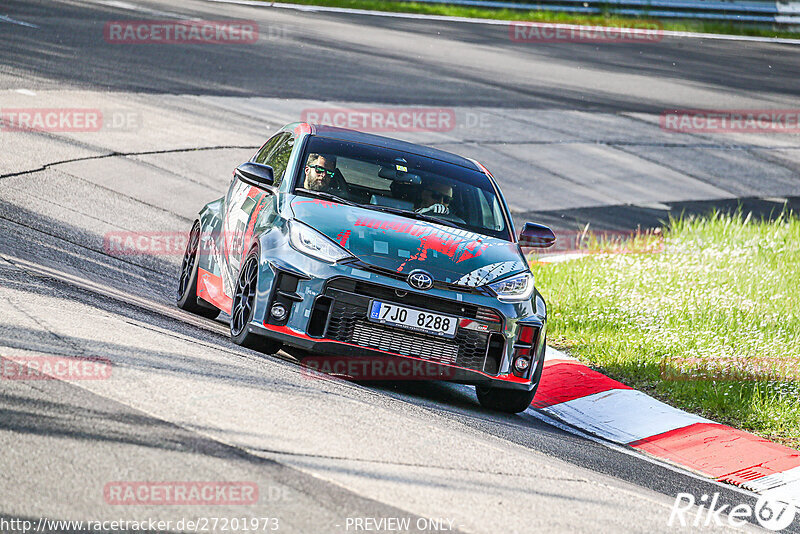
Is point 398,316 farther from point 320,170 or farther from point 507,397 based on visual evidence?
point 320,170

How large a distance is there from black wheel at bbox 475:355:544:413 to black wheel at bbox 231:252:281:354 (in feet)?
4.91

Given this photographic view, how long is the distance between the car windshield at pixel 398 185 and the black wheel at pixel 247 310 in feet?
2.46

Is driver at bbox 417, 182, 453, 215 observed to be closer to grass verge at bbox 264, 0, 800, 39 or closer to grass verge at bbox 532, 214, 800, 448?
grass verge at bbox 532, 214, 800, 448

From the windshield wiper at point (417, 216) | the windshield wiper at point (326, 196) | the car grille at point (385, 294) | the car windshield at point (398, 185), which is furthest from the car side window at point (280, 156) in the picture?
the car grille at point (385, 294)

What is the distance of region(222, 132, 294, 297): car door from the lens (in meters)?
8.10

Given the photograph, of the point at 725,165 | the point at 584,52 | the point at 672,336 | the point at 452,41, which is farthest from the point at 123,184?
the point at 584,52

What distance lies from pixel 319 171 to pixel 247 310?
4.15 feet

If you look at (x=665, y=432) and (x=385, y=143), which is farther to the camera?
(x=385, y=143)

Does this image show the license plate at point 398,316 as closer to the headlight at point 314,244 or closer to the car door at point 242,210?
the headlight at point 314,244

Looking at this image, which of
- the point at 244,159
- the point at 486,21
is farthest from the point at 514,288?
the point at 486,21

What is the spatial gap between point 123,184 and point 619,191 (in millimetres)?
8095

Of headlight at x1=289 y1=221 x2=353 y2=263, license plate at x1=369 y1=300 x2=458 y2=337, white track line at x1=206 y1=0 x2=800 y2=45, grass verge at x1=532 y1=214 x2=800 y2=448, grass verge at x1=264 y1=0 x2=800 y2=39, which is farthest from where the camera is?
grass verge at x1=264 y1=0 x2=800 y2=39

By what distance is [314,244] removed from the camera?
23.8 ft

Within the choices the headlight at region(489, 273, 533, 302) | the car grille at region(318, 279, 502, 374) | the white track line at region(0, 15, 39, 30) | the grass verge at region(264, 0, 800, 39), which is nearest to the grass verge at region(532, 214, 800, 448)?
the headlight at region(489, 273, 533, 302)
